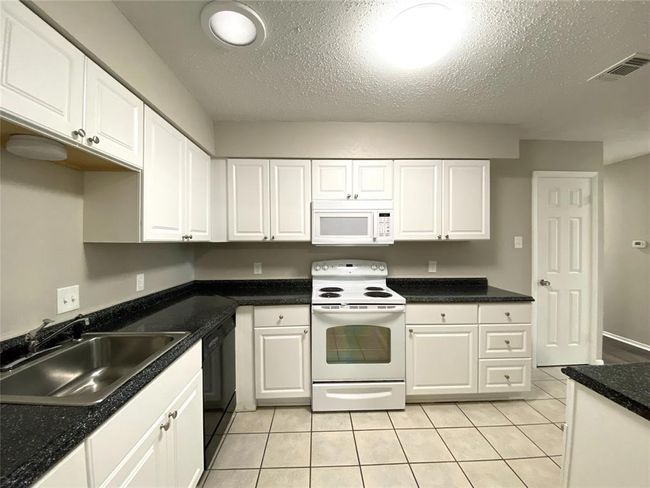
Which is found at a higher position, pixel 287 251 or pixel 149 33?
pixel 149 33

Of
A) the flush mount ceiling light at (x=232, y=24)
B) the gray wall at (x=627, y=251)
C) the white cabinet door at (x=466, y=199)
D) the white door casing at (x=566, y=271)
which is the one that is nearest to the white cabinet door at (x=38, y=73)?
the flush mount ceiling light at (x=232, y=24)

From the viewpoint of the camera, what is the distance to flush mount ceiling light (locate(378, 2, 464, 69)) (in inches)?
47.4

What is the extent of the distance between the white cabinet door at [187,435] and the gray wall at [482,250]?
1.46 m

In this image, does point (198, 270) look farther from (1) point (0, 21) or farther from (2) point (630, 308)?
(2) point (630, 308)

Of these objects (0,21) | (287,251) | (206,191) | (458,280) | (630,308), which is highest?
(0,21)

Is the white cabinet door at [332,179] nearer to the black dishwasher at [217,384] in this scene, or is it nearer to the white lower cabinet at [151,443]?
the black dishwasher at [217,384]

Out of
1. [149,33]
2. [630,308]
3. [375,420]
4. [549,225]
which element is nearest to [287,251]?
[375,420]

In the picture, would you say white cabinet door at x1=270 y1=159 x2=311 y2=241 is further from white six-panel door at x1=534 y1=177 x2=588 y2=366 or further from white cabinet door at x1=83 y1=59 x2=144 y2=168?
white six-panel door at x1=534 y1=177 x2=588 y2=366

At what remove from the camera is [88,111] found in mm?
1072

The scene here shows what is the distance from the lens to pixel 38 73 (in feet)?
2.89

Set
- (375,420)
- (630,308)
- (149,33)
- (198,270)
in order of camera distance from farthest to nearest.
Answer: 1. (630,308)
2. (198,270)
3. (375,420)
4. (149,33)

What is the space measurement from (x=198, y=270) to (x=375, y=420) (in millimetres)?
2110

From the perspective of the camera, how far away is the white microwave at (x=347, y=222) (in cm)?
240

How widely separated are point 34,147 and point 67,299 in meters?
0.71
